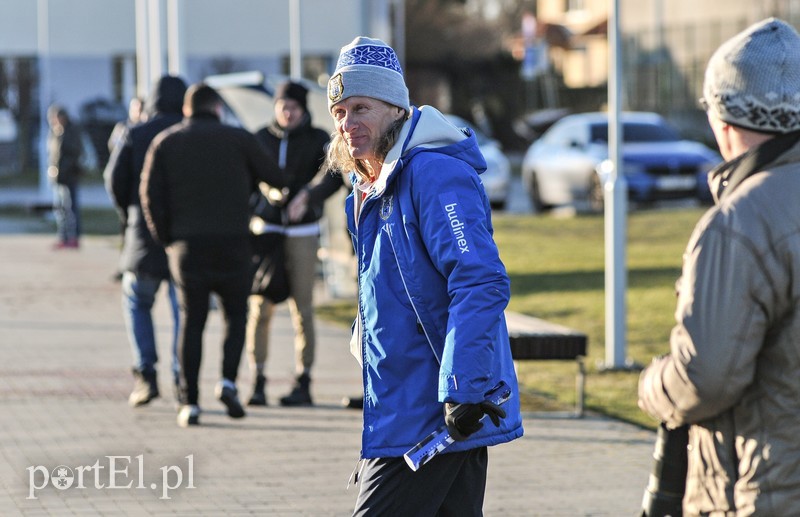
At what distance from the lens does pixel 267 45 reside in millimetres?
31359

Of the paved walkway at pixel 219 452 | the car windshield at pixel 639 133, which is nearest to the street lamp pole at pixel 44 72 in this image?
the car windshield at pixel 639 133

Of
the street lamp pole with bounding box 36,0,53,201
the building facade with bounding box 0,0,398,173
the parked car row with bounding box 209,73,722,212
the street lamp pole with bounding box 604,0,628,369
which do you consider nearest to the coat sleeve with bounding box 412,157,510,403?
the street lamp pole with bounding box 604,0,628,369

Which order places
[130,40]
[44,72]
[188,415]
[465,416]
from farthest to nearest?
[130,40]
[44,72]
[188,415]
[465,416]

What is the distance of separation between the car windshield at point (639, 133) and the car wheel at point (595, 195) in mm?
1020

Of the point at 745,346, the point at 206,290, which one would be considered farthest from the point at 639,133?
the point at 745,346

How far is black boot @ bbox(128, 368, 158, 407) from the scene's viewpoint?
8656 mm

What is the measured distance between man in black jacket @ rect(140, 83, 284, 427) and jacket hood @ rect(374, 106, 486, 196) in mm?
4057

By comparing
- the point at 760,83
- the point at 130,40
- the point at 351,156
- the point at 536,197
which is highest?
the point at 130,40

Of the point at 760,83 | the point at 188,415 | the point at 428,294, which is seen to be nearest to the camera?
the point at 760,83

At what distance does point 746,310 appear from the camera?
107 inches

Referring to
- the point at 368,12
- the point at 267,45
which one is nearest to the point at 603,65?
the point at 267,45

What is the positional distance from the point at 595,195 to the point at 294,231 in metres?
15.6

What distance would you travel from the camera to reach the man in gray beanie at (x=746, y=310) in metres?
2.72

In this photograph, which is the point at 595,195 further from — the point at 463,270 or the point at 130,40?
the point at 463,270
